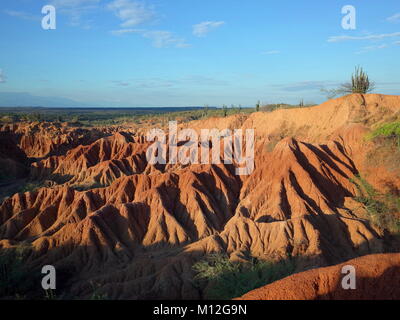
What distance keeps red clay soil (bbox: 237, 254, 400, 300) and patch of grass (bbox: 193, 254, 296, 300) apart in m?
10.0

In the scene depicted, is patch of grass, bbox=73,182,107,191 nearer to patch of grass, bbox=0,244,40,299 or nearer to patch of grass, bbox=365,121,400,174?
patch of grass, bbox=0,244,40,299

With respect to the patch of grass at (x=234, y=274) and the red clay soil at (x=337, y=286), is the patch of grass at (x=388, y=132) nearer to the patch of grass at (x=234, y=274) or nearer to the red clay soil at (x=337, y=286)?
the patch of grass at (x=234, y=274)

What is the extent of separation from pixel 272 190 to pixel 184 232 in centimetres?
987

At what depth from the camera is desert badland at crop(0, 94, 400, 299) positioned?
2228cm

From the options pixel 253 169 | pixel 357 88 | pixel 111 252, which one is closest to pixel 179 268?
pixel 111 252

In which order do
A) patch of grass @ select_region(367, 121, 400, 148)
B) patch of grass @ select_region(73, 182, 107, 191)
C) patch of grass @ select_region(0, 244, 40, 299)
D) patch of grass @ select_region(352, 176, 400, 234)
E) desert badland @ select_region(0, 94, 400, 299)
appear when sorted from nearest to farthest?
desert badland @ select_region(0, 94, 400, 299) → patch of grass @ select_region(0, 244, 40, 299) → patch of grass @ select_region(352, 176, 400, 234) → patch of grass @ select_region(367, 121, 400, 148) → patch of grass @ select_region(73, 182, 107, 191)

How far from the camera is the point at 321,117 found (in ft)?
158

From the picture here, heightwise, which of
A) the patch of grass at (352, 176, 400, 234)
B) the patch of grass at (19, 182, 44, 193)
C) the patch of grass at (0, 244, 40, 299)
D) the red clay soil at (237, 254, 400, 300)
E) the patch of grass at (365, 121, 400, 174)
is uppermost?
the patch of grass at (365, 121, 400, 174)

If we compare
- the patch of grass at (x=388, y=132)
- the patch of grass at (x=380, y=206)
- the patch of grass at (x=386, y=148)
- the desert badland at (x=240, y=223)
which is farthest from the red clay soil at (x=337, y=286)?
the patch of grass at (x=388, y=132)

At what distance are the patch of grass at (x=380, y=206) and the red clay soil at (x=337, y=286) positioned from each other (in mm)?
18915

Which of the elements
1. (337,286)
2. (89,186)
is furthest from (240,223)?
(89,186)

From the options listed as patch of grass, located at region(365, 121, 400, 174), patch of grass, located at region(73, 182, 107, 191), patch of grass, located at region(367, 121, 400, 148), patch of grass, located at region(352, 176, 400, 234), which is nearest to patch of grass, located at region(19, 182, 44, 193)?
patch of grass, located at region(73, 182, 107, 191)

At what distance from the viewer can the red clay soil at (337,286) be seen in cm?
1050

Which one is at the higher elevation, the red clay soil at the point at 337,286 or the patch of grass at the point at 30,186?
the red clay soil at the point at 337,286
